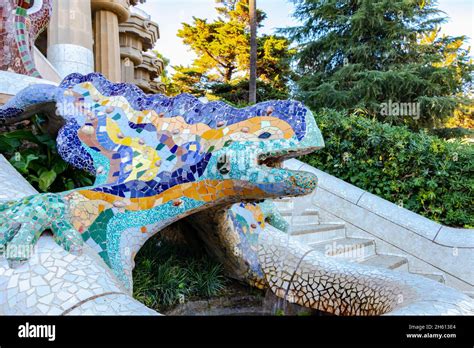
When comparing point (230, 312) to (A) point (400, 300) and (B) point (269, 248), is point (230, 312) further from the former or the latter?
(A) point (400, 300)

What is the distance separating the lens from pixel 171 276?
329cm

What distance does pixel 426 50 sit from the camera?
12.3 m

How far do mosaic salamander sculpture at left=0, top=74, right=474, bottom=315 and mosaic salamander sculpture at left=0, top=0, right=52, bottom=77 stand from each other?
1.30 meters

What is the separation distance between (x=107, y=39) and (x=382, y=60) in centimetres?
898

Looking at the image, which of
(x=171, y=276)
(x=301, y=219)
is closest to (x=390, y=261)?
(x=301, y=219)

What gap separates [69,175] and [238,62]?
49.4 feet

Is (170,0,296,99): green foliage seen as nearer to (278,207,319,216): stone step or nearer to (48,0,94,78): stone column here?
(48,0,94,78): stone column

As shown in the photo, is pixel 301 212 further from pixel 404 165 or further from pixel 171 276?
pixel 171 276


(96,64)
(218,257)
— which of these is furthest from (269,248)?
(96,64)

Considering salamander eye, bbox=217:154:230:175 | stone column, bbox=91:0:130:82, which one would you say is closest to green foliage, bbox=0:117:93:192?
salamander eye, bbox=217:154:230:175

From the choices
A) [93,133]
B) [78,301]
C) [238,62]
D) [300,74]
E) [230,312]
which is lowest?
[230,312]

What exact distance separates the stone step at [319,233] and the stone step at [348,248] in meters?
0.09

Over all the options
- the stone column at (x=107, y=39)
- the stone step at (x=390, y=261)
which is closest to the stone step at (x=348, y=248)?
the stone step at (x=390, y=261)

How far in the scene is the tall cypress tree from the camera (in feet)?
37.1
